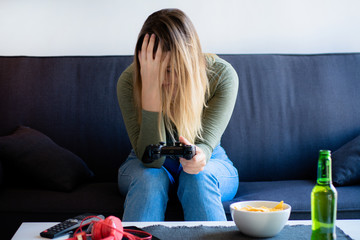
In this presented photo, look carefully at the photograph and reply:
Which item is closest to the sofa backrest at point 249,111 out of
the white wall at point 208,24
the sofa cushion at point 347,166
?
the sofa cushion at point 347,166

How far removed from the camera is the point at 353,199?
5.20 ft

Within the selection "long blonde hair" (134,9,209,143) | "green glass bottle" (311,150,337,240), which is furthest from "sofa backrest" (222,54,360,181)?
"green glass bottle" (311,150,337,240)

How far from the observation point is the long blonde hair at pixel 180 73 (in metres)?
1.45

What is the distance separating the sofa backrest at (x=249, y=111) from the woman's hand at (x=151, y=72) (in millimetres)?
600

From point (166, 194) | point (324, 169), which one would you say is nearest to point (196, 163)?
point (166, 194)

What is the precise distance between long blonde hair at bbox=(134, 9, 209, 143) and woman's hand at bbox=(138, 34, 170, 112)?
2 cm

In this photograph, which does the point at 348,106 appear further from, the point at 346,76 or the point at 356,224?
the point at 356,224

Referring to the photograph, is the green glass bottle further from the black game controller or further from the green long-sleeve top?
the green long-sleeve top

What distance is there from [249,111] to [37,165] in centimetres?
100

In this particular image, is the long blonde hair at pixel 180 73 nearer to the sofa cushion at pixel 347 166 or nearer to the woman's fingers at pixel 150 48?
the woman's fingers at pixel 150 48

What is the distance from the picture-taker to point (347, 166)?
5.76 feet

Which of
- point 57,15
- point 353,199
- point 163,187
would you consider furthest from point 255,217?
point 57,15

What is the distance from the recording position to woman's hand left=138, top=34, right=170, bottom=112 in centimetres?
146

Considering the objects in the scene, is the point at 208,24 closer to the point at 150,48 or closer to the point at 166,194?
the point at 150,48
